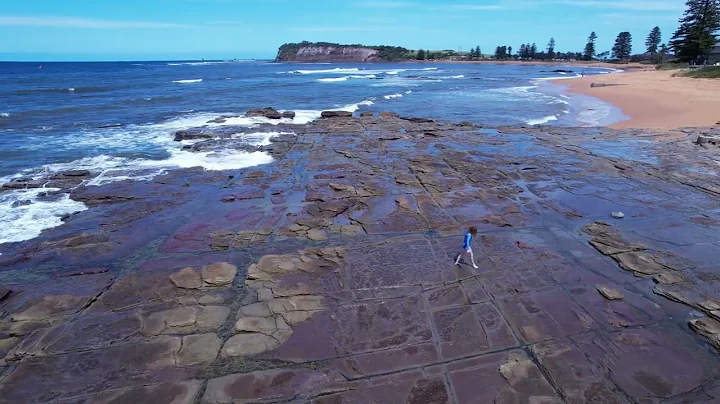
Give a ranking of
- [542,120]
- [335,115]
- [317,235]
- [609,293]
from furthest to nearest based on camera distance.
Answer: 1. [335,115]
2. [542,120]
3. [317,235]
4. [609,293]

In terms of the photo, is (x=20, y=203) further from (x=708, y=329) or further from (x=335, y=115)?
(x=335, y=115)

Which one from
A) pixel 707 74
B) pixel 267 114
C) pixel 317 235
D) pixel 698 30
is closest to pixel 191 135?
pixel 267 114

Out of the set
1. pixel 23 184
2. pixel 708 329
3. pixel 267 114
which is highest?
pixel 267 114

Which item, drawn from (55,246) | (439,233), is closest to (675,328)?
(439,233)

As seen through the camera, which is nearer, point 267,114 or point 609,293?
point 609,293

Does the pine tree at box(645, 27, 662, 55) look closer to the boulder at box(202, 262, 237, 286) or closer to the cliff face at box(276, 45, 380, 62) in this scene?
the cliff face at box(276, 45, 380, 62)

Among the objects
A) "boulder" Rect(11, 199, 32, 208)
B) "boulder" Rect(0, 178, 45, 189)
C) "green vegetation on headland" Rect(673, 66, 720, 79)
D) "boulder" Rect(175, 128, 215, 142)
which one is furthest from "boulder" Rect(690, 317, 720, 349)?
"green vegetation on headland" Rect(673, 66, 720, 79)

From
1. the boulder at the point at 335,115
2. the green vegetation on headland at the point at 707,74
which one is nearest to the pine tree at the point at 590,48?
the green vegetation on headland at the point at 707,74
